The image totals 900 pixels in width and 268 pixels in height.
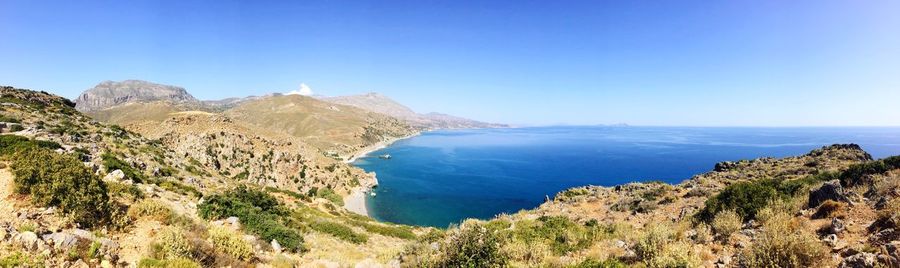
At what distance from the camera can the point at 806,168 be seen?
126ft

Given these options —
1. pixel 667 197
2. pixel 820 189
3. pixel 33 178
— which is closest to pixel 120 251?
pixel 33 178

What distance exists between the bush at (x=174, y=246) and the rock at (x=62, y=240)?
1544 millimetres

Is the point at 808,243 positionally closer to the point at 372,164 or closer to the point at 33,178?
the point at 33,178

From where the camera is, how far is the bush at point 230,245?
10.2 meters

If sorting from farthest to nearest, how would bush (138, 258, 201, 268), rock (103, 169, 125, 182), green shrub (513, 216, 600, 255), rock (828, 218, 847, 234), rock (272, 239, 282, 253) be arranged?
rock (103, 169, 125, 182), green shrub (513, 216, 600, 255), rock (272, 239, 282, 253), rock (828, 218, 847, 234), bush (138, 258, 201, 268)

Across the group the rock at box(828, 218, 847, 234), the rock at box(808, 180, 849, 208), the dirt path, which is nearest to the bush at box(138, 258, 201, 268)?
the dirt path

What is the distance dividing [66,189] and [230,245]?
5136mm

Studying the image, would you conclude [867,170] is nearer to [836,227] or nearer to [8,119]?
[836,227]

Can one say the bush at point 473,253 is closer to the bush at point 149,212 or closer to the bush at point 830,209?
the bush at point 149,212

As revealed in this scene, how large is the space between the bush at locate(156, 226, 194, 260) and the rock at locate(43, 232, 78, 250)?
5.07 ft

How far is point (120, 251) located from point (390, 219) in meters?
63.5

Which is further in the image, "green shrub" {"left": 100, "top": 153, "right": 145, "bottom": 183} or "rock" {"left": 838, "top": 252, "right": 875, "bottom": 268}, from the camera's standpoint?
"green shrub" {"left": 100, "top": 153, "right": 145, "bottom": 183}

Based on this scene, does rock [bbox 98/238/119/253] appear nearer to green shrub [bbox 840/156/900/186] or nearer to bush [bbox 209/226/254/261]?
bush [bbox 209/226/254/261]

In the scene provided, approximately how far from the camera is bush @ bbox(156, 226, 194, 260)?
8781 millimetres
